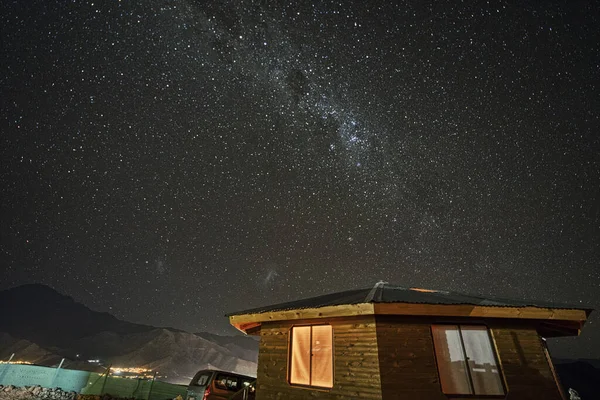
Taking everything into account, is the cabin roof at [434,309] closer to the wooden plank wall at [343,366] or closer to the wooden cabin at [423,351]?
the wooden cabin at [423,351]

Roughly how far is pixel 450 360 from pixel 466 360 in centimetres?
43

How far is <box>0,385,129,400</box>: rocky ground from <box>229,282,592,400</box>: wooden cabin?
45.4ft

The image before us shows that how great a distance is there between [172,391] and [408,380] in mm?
17935

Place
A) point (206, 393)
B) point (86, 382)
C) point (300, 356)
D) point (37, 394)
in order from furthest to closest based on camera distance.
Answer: point (86, 382)
point (37, 394)
point (206, 393)
point (300, 356)

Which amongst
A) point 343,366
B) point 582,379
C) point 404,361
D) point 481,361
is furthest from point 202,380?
point 582,379

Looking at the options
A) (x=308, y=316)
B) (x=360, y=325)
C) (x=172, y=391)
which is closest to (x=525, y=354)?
(x=360, y=325)

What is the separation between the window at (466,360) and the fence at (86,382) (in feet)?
59.0

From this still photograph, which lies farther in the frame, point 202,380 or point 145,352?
point 145,352

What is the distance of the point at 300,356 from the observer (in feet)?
27.9

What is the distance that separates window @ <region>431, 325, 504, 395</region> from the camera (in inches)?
282

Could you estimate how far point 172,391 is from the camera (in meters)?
19.0

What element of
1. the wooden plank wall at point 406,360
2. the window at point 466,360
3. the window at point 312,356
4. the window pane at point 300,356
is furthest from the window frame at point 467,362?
the window pane at point 300,356

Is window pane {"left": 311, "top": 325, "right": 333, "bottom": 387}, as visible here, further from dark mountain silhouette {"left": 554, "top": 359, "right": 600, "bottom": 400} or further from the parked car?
dark mountain silhouette {"left": 554, "top": 359, "right": 600, "bottom": 400}

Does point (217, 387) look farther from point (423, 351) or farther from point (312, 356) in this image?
point (423, 351)
